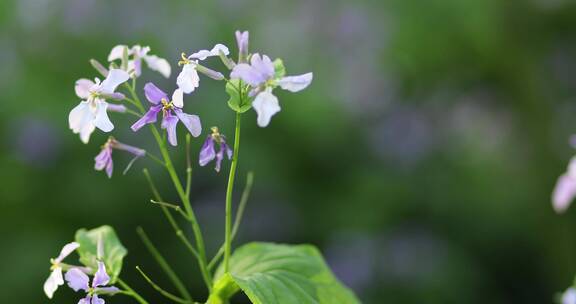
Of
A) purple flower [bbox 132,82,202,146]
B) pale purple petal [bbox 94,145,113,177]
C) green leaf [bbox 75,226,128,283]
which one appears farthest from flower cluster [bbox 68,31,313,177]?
green leaf [bbox 75,226,128,283]

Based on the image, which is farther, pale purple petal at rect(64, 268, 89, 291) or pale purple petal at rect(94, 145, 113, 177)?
pale purple petal at rect(94, 145, 113, 177)

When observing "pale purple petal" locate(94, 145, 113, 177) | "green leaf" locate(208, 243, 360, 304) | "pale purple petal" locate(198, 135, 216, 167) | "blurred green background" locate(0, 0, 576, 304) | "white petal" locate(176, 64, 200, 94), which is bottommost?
"blurred green background" locate(0, 0, 576, 304)

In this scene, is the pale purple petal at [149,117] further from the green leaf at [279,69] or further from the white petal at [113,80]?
the green leaf at [279,69]

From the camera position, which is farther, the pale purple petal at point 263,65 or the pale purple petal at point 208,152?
the pale purple petal at point 208,152

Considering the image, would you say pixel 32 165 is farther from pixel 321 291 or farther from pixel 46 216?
pixel 321 291

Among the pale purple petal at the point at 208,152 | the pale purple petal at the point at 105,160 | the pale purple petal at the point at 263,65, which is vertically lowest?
the pale purple petal at the point at 105,160

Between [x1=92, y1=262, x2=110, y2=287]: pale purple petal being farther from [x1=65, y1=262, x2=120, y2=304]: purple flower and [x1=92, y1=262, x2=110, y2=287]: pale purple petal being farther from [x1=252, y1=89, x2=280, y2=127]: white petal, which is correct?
[x1=252, y1=89, x2=280, y2=127]: white petal

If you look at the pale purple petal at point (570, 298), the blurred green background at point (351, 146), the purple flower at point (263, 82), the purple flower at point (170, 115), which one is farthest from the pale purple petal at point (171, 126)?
the blurred green background at point (351, 146)
